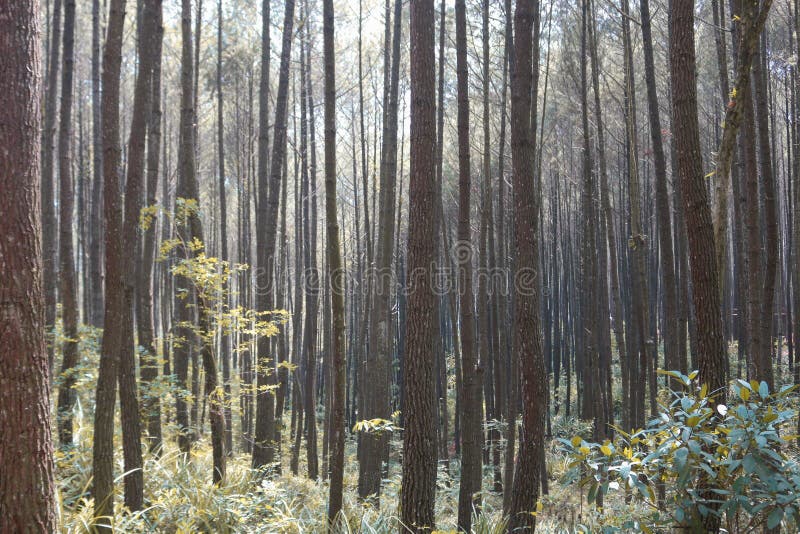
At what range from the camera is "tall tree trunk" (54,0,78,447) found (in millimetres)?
6109

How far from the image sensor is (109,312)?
409 centimetres

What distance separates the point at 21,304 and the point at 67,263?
4.92m

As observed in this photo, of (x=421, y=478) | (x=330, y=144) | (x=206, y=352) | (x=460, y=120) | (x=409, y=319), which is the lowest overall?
(x=421, y=478)

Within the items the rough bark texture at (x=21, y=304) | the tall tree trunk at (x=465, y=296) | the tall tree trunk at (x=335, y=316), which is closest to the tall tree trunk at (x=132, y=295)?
the tall tree trunk at (x=335, y=316)

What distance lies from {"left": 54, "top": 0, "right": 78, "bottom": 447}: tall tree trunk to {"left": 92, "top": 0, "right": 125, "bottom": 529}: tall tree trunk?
183cm

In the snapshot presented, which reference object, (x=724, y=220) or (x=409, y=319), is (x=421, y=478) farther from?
(x=724, y=220)

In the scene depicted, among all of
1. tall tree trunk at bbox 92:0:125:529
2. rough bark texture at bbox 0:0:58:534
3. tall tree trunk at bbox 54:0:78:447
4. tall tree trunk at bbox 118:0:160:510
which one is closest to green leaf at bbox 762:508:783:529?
rough bark texture at bbox 0:0:58:534

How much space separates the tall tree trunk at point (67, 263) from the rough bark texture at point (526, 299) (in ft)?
14.2

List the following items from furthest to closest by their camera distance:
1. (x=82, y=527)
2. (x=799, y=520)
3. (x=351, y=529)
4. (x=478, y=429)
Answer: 1. (x=478, y=429)
2. (x=351, y=529)
3. (x=82, y=527)
4. (x=799, y=520)

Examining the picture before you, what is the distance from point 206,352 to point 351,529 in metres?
2.07

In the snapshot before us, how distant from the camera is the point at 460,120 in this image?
5656 mm

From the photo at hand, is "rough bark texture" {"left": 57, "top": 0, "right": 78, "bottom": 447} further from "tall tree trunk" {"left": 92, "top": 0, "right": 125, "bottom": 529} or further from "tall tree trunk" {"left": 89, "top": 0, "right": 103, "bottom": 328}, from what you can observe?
"tall tree trunk" {"left": 92, "top": 0, "right": 125, "bottom": 529}

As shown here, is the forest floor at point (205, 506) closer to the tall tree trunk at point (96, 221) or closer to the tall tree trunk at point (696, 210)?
the tall tree trunk at point (696, 210)

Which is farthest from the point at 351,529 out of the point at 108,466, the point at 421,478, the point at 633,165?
the point at 633,165
